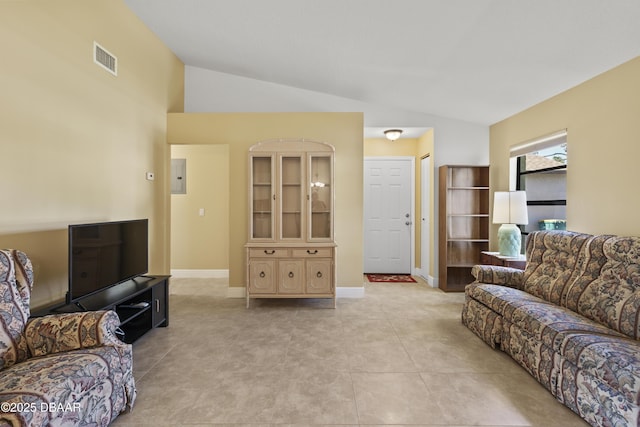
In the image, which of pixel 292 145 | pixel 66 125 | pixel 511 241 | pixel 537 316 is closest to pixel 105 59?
pixel 66 125

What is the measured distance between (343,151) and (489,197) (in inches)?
89.2

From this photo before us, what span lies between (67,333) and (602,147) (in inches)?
163

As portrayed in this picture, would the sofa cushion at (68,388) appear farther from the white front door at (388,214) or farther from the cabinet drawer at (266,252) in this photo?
the white front door at (388,214)

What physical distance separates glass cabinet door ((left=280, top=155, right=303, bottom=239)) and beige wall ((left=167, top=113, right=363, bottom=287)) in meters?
0.51

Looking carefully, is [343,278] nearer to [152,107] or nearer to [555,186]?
[555,186]

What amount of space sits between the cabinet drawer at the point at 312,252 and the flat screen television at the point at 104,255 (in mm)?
1557

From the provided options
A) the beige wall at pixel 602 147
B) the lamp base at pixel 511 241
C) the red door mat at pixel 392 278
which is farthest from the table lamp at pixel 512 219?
the red door mat at pixel 392 278

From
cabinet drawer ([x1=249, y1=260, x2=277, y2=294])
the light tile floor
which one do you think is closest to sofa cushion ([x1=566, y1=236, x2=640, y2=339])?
the light tile floor

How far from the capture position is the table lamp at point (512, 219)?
3.49 m

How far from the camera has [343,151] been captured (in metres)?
4.00

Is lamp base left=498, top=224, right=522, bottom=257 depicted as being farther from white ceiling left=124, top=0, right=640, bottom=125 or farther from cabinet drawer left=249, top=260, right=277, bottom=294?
cabinet drawer left=249, top=260, right=277, bottom=294

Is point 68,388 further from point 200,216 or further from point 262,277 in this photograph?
point 200,216

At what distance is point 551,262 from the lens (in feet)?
8.82

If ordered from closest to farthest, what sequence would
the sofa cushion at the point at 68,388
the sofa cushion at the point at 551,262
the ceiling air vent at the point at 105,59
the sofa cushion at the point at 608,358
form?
the sofa cushion at the point at 68,388, the sofa cushion at the point at 608,358, the sofa cushion at the point at 551,262, the ceiling air vent at the point at 105,59
